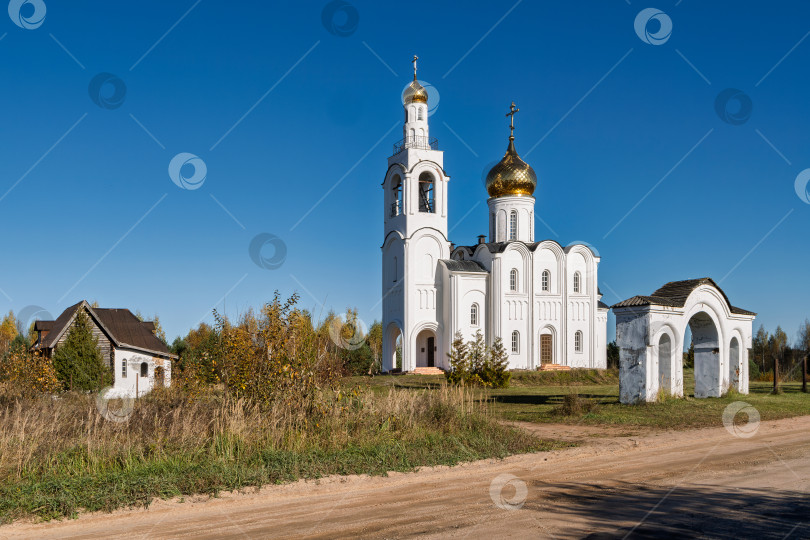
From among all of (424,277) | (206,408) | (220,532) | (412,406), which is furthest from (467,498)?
(424,277)

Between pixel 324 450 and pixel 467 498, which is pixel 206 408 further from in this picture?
pixel 467 498

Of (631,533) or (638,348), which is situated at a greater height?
(638,348)

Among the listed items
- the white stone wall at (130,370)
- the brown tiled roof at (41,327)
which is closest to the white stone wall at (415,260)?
the white stone wall at (130,370)

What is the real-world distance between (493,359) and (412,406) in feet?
65.0

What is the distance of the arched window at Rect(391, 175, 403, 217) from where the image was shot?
145 feet

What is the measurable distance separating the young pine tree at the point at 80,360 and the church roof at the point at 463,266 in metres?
20.2

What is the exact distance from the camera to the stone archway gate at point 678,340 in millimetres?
19891

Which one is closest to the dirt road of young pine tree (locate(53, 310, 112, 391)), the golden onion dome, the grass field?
the grass field

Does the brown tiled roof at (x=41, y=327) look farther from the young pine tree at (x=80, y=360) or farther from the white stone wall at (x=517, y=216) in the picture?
the white stone wall at (x=517, y=216)

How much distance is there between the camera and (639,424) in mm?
15898

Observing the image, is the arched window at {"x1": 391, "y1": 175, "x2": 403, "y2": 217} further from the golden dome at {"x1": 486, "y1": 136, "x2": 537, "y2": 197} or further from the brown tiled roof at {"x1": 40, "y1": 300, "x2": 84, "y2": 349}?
the brown tiled roof at {"x1": 40, "y1": 300, "x2": 84, "y2": 349}

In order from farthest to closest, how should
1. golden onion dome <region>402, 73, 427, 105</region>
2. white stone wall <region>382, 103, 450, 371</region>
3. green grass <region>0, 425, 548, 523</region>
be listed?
1. golden onion dome <region>402, 73, 427, 105</region>
2. white stone wall <region>382, 103, 450, 371</region>
3. green grass <region>0, 425, 548, 523</region>

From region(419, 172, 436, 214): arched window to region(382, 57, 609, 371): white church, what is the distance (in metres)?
0.06

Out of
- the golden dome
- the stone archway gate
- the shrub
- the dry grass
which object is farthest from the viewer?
the golden dome
